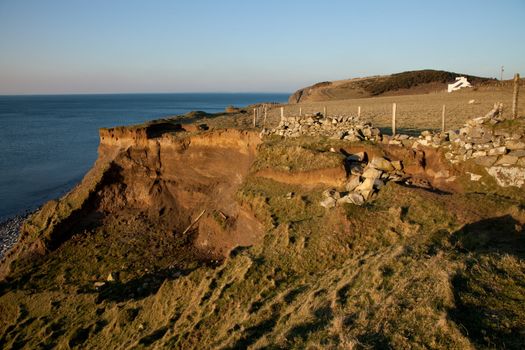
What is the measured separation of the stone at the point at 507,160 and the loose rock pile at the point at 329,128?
524cm

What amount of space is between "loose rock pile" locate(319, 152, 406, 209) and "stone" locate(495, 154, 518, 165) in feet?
11.9

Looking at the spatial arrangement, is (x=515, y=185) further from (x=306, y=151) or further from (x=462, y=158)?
(x=306, y=151)

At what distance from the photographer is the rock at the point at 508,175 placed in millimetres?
14258

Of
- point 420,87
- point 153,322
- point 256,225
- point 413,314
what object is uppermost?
point 420,87

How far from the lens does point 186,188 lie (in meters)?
22.8

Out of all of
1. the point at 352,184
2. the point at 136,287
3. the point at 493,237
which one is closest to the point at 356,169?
the point at 352,184

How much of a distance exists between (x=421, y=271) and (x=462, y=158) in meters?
9.23

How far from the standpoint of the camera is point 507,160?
48.7 ft

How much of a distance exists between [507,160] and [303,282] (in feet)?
32.7

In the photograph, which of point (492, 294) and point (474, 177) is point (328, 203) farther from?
point (492, 294)

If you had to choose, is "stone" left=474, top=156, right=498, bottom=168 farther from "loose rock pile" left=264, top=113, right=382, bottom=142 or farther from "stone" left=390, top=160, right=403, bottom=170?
"loose rock pile" left=264, top=113, right=382, bottom=142

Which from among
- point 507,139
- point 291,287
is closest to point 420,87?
point 507,139

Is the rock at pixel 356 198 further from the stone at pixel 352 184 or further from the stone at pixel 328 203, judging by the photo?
the stone at pixel 352 184

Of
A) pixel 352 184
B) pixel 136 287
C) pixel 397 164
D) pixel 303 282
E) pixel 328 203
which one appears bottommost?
pixel 136 287
